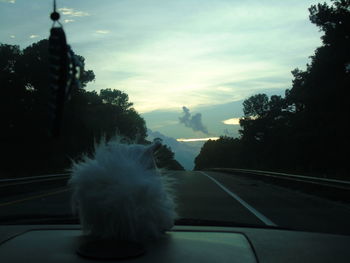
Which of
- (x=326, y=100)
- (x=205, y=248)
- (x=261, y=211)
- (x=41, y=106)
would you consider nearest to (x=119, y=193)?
(x=205, y=248)

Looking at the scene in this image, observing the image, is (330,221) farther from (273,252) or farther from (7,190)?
(7,190)

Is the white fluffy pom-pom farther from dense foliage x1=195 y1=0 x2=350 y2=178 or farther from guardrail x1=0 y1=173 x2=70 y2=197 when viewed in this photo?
dense foliage x1=195 y1=0 x2=350 y2=178

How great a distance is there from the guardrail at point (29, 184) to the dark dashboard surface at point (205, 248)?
1281 cm

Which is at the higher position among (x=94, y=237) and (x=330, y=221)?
(x=94, y=237)

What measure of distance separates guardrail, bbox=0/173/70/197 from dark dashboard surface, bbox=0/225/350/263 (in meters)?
12.8

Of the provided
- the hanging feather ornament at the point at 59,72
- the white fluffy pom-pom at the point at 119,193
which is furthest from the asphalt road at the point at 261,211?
the hanging feather ornament at the point at 59,72

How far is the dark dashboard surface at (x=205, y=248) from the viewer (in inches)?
90.3

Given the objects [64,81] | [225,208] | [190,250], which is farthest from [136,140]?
[225,208]

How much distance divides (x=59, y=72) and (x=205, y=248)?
1694mm

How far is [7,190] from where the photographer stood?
16156 millimetres

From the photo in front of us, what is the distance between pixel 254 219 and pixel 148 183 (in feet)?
22.8

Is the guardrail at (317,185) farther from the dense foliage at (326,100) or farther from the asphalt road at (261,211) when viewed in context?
the dense foliage at (326,100)

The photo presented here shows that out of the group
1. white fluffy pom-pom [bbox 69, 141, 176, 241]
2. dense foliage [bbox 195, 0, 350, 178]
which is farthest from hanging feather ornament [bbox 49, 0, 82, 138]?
dense foliage [bbox 195, 0, 350, 178]

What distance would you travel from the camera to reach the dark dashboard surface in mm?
2293
